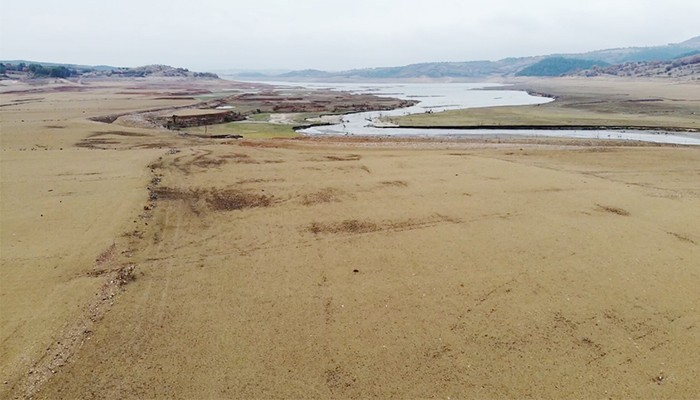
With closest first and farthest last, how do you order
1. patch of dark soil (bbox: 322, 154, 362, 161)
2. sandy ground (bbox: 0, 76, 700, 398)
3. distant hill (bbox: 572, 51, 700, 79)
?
sandy ground (bbox: 0, 76, 700, 398)
patch of dark soil (bbox: 322, 154, 362, 161)
distant hill (bbox: 572, 51, 700, 79)

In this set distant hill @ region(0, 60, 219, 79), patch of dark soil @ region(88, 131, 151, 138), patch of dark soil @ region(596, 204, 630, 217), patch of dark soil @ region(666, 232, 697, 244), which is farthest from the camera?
distant hill @ region(0, 60, 219, 79)

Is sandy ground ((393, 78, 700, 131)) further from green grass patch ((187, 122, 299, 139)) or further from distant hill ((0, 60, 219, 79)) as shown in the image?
distant hill ((0, 60, 219, 79))

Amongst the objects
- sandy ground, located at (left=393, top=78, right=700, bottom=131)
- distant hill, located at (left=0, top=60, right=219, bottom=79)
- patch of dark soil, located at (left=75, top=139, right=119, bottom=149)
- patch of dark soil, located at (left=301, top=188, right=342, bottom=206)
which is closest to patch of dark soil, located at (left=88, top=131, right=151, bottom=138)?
patch of dark soil, located at (left=75, top=139, right=119, bottom=149)

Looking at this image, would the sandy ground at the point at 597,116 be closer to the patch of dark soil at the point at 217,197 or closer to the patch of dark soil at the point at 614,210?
the patch of dark soil at the point at 614,210

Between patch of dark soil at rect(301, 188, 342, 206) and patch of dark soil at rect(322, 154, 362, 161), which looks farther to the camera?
patch of dark soil at rect(322, 154, 362, 161)

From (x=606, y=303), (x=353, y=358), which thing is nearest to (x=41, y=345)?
(x=353, y=358)

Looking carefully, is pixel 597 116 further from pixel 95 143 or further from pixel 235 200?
pixel 95 143

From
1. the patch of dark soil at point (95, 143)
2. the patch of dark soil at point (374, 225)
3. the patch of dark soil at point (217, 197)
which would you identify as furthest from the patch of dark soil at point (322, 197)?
the patch of dark soil at point (95, 143)

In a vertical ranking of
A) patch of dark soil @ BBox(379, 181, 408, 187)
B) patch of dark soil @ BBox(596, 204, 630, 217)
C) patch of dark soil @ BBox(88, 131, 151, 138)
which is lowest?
patch of dark soil @ BBox(596, 204, 630, 217)

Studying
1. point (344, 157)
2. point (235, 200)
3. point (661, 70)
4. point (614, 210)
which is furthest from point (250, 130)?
point (661, 70)
